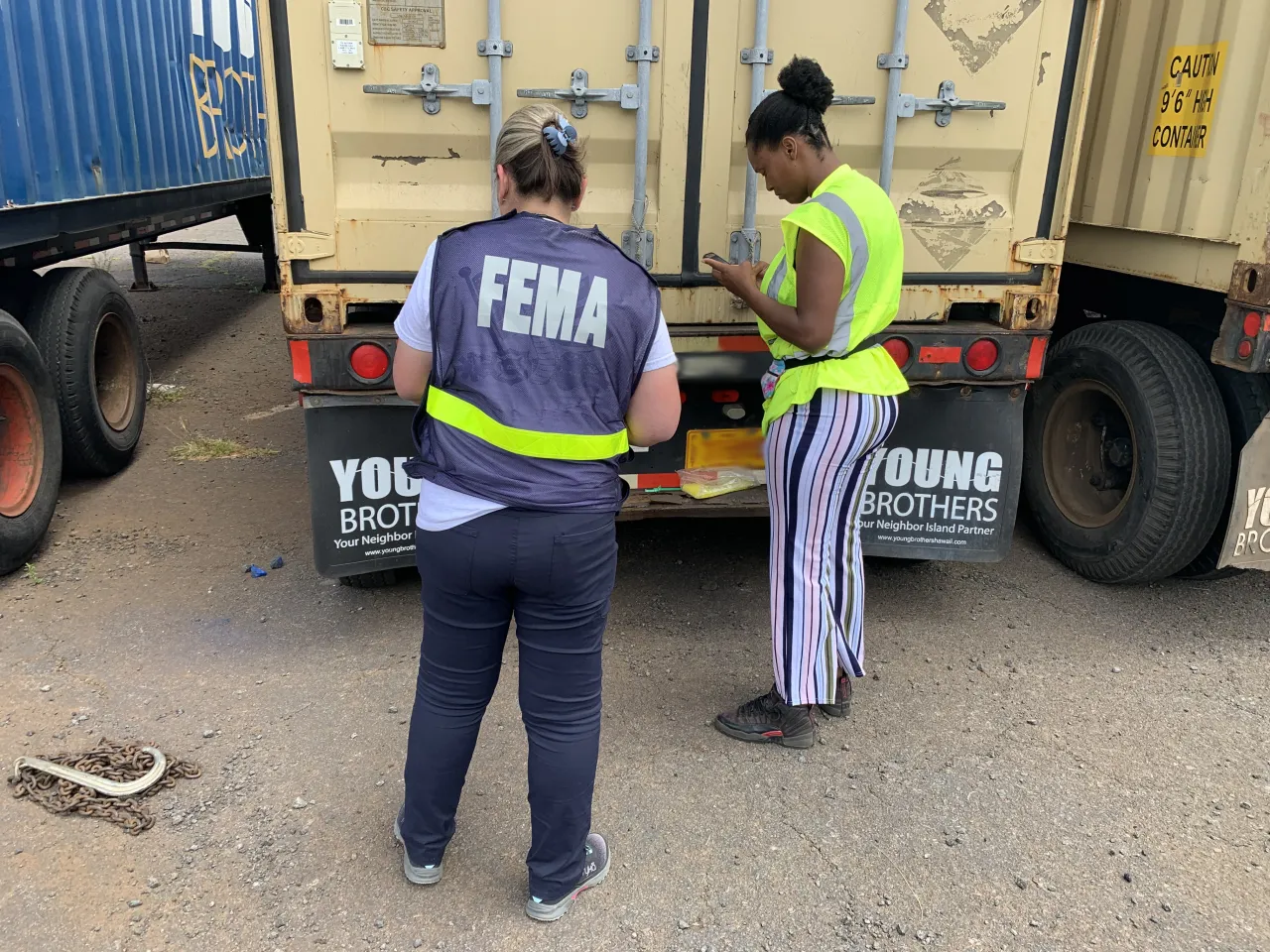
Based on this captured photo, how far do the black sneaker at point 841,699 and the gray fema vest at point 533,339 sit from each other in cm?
145

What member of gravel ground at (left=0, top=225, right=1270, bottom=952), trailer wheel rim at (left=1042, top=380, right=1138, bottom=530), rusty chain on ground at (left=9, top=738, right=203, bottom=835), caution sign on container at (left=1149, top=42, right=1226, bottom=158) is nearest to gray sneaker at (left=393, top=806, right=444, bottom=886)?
gravel ground at (left=0, top=225, right=1270, bottom=952)

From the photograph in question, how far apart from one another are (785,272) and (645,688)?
4.84 feet

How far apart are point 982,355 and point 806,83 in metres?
1.32

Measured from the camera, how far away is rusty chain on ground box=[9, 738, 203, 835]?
2.63 meters

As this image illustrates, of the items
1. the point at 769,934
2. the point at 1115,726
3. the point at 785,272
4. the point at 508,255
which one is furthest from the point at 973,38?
the point at 769,934

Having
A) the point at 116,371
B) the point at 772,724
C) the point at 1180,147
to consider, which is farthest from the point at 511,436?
the point at 116,371

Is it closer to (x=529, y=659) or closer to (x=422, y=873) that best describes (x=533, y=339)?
(x=529, y=659)

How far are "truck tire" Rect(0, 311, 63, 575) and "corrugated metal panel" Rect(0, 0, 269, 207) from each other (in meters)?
0.64

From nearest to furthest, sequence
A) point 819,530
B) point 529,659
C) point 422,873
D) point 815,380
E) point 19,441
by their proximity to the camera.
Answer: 1. point 529,659
2. point 422,873
3. point 815,380
4. point 819,530
5. point 19,441

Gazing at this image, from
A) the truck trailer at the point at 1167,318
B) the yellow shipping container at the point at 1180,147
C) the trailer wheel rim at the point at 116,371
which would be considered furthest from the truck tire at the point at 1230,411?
→ the trailer wheel rim at the point at 116,371

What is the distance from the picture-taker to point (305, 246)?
121 inches

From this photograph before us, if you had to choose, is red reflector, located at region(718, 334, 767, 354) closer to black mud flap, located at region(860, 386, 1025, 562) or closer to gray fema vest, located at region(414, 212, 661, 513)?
black mud flap, located at region(860, 386, 1025, 562)

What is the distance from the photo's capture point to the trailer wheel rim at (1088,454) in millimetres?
4199

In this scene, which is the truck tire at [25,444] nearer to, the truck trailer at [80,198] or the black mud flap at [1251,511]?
the truck trailer at [80,198]
